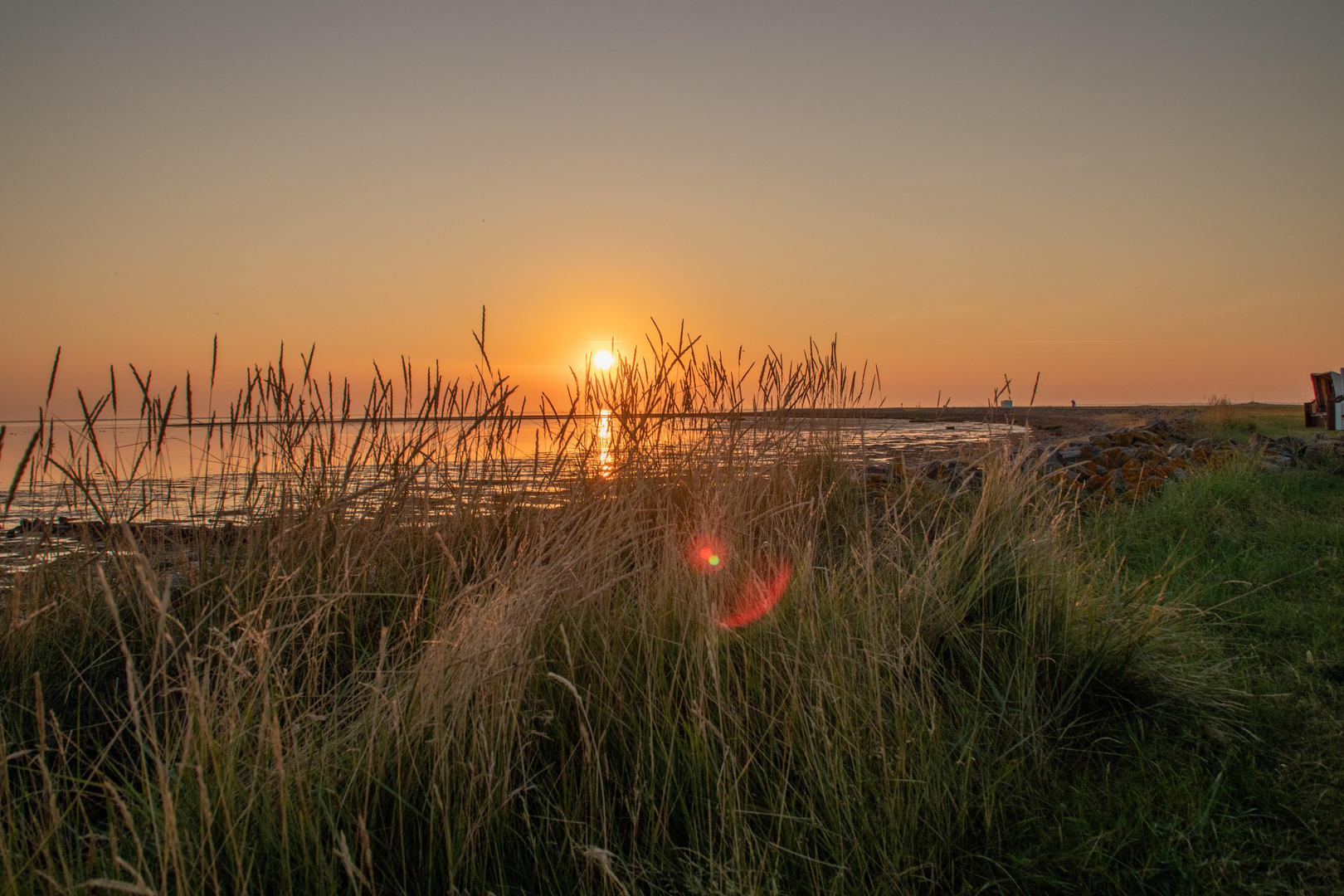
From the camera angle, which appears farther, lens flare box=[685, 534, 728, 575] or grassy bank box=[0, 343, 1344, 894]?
lens flare box=[685, 534, 728, 575]

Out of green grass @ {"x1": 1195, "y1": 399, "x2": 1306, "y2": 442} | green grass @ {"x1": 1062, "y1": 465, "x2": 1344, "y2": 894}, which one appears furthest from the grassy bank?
green grass @ {"x1": 1195, "y1": 399, "x2": 1306, "y2": 442}

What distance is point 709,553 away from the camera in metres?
2.21

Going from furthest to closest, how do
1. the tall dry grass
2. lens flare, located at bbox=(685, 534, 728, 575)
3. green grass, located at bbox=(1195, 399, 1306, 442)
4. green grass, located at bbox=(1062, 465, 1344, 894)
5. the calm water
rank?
green grass, located at bbox=(1195, 399, 1306, 442) → the calm water → lens flare, located at bbox=(685, 534, 728, 575) → green grass, located at bbox=(1062, 465, 1344, 894) → the tall dry grass

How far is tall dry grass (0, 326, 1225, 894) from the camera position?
1319mm

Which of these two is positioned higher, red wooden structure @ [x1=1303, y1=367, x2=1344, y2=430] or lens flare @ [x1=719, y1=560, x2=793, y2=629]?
red wooden structure @ [x1=1303, y1=367, x2=1344, y2=430]

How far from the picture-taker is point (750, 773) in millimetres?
1675

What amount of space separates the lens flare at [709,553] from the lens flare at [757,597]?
15 cm

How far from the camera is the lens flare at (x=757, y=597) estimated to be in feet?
7.29

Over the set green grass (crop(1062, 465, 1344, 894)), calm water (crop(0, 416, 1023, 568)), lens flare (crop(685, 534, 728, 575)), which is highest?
calm water (crop(0, 416, 1023, 568))

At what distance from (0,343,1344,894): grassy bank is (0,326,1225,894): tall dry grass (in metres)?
0.01

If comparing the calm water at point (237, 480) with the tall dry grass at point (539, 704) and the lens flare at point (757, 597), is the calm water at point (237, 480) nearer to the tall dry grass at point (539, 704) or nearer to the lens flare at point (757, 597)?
the tall dry grass at point (539, 704)

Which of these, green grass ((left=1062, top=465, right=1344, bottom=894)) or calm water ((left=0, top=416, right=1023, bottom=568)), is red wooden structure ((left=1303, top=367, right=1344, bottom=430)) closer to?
green grass ((left=1062, top=465, right=1344, bottom=894))

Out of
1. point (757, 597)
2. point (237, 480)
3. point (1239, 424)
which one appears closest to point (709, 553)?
point (757, 597)

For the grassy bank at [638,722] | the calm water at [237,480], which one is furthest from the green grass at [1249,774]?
the calm water at [237,480]
